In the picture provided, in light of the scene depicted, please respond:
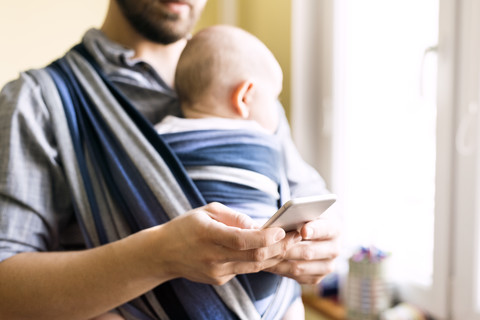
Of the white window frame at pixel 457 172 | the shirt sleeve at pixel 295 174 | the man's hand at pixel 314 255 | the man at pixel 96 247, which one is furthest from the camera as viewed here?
the white window frame at pixel 457 172

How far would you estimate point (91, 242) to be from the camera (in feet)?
3.05

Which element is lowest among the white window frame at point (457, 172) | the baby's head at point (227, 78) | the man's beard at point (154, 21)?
the white window frame at point (457, 172)

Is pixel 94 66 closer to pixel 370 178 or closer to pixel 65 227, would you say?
pixel 65 227

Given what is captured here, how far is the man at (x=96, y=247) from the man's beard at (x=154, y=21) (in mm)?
12

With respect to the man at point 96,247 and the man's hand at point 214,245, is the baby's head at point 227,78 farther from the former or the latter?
the man's hand at point 214,245

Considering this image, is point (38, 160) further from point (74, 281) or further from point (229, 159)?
point (229, 159)

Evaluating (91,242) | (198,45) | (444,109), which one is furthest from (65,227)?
(444,109)

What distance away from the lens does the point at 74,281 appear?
0.83 metres

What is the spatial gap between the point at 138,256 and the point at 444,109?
1111 mm

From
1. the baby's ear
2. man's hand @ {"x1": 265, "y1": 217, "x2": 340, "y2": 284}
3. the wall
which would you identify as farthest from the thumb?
the wall

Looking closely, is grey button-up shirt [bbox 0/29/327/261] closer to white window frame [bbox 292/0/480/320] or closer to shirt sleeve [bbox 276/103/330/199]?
shirt sleeve [bbox 276/103/330/199]

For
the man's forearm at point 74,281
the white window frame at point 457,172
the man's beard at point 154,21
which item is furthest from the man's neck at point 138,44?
the white window frame at point 457,172

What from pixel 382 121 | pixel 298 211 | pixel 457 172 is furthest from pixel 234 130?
pixel 382 121

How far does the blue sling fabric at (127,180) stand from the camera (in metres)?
0.87
